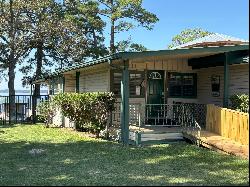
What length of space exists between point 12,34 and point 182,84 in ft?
47.6

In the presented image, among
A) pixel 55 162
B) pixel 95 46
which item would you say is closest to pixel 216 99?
pixel 55 162

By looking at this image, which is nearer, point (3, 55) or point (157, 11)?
point (3, 55)

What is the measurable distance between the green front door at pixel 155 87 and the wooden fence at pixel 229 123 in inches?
115

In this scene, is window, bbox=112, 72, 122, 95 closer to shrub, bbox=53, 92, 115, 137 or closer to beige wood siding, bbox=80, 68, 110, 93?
beige wood siding, bbox=80, 68, 110, 93

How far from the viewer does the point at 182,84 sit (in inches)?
697

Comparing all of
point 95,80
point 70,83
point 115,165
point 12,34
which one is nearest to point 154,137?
point 115,165

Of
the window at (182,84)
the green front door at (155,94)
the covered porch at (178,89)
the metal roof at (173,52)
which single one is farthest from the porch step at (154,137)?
the window at (182,84)

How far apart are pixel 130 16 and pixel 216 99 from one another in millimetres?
18397

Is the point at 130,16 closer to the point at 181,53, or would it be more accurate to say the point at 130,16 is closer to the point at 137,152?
the point at 181,53

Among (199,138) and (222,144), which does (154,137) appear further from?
(222,144)

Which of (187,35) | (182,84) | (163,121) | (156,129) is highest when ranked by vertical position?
(187,35)

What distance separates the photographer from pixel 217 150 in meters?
12.1

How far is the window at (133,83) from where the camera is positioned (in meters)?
16.6

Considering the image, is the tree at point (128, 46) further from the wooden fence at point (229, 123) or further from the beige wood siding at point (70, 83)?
the wooden fence at point (229, 123)
